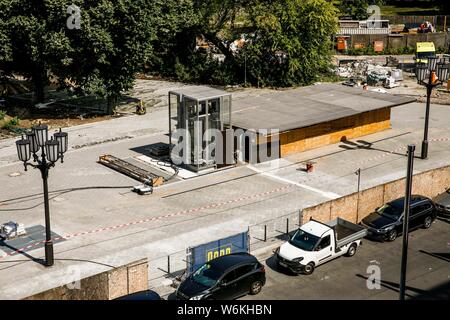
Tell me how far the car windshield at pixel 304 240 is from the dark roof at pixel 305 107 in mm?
12473

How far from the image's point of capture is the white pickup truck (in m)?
25.6

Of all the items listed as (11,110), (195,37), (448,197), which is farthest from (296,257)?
(195,37)

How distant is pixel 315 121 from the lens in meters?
40.0

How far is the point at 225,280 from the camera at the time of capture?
76.4ft

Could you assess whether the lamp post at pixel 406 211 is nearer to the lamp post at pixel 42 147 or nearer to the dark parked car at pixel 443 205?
the dark parked car at pixel 443 205

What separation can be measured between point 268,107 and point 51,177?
14.8m

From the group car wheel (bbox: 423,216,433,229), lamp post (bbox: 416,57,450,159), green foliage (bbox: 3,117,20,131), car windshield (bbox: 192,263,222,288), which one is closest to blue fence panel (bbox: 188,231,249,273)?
car windshield (bbox: 192,263,222,288)

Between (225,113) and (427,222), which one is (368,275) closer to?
(427,222)

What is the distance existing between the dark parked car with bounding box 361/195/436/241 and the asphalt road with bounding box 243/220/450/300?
0.46 m

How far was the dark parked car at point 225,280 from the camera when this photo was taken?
75.3 ft

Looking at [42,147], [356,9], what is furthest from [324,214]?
[356,9]

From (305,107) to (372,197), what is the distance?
13847mm
